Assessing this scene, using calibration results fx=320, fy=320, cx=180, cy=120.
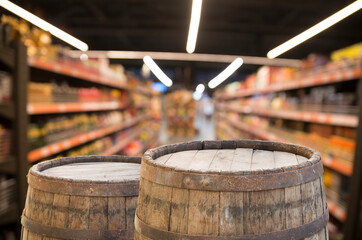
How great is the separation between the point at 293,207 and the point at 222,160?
35 centimetres

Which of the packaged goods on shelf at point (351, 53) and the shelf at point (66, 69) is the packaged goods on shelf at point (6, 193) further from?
the packaged goods on shelf at point (351, 53)

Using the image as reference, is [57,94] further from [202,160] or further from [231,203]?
[231,203]

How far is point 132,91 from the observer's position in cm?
838

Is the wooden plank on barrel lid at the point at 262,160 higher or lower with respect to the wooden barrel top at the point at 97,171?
higher

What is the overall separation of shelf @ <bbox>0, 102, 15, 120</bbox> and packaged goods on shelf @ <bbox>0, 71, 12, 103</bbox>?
1.9 inches

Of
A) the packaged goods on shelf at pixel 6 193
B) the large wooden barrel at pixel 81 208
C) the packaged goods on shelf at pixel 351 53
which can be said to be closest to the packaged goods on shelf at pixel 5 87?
the packaged goods on shelf at pixel 6 193

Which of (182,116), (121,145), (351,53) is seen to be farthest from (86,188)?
(182,116)

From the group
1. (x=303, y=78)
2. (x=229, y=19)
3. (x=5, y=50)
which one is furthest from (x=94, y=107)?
(x=229, y=19)

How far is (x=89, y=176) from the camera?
1395 mm

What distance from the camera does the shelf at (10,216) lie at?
2719 mm

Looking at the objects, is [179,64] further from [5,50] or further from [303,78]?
[5,50]

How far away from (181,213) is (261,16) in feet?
31.1

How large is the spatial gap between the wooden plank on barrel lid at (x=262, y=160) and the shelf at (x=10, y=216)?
2.34m

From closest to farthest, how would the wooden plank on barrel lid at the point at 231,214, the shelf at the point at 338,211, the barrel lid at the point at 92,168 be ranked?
1. the wooden plank on barrel lid at the point at 231,214
2. the barrel lid at the point at 92,168
3. the shelf at the point at 338,211
